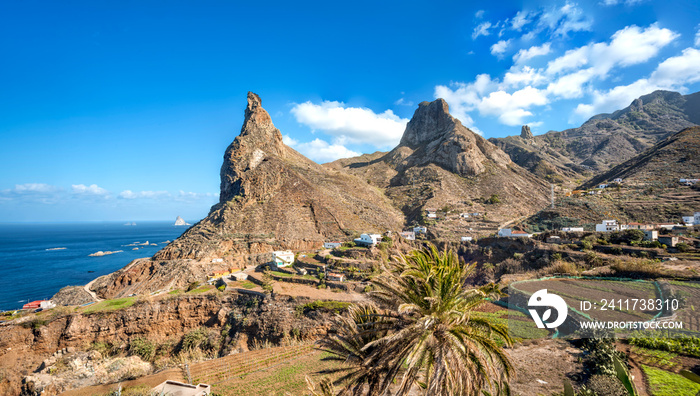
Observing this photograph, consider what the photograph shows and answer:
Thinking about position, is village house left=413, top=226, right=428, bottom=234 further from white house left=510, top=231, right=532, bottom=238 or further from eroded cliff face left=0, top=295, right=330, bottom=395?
eroded cliff face left=0, top=295, right=330, bottom=395

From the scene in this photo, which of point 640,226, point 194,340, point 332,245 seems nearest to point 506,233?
point 640,226

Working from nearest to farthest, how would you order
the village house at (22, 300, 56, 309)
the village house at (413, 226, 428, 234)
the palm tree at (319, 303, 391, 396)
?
the palm tree at (319, 303, 391, 396) < the village house at (22, 300, 56, 309) < the village house at (413, 226, 428, 234)

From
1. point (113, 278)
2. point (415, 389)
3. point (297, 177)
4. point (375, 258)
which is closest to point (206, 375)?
point (415, 389)

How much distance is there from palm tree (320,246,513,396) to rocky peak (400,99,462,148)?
101 metres

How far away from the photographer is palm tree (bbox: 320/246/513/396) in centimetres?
509

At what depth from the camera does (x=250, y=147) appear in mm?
67375

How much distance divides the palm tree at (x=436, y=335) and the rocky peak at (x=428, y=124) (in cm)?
10123

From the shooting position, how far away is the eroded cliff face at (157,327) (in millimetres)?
24266

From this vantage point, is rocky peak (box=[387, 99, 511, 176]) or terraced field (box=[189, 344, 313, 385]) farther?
rocky peak (box=[387, 99, 511, 176])

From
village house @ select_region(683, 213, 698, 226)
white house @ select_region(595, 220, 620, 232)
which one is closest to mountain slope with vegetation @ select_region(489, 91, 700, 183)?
village house @ select_region(683, 213, 698, 226)

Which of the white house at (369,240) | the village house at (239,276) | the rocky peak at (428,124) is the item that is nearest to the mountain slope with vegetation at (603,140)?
the rocky peak at (428,124)

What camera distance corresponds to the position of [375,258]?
38.9 meters

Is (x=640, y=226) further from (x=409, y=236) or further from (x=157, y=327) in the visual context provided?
(x=157, y=327)

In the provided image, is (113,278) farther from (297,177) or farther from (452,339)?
(452,339)
